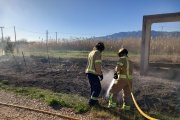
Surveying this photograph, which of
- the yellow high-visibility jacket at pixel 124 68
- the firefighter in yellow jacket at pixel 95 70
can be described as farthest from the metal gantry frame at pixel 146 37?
the yellow high-visibility jacket at pixel 124 68

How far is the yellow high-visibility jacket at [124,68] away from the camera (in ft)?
29.1

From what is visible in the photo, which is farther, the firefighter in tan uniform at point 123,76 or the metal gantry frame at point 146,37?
the metal gantry frame at point 146,37

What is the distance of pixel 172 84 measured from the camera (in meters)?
12.3

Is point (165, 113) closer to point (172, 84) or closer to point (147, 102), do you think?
point (147, 102)

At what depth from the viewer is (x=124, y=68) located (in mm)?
8898

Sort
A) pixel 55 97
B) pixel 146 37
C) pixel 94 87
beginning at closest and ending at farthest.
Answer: pixel 94 87 → pixel 55 97 → pixel 146 37

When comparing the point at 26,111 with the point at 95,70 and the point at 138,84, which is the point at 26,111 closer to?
the point at 95,70

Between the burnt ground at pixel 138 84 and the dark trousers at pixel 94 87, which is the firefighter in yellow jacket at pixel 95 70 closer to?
the dark trousers at pixel 94 87

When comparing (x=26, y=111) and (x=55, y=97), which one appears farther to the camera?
(x=55, y=97)

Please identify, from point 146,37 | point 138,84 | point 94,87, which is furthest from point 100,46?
point 146,37

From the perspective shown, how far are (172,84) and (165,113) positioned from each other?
352cm

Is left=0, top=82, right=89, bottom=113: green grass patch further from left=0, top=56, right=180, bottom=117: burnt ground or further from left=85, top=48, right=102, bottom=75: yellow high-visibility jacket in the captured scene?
left=85, top=48, right=102, bottom=75: yellow high-visibility jacket

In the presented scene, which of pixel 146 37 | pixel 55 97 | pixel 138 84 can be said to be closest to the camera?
pixel 55 97

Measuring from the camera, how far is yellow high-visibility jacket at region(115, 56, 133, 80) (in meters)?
8.86
